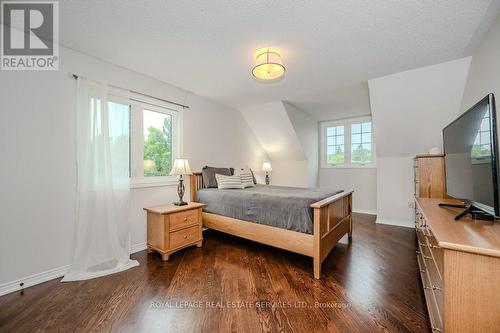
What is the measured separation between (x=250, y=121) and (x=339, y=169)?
101 inches

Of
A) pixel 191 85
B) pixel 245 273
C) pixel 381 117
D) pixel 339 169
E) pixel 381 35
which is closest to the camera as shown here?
pixel 381 35

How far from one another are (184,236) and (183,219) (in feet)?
0.72

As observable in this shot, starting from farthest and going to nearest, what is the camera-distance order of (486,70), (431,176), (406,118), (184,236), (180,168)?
(406,118) < (431,176) < (180,168) < (184,236) < (486,70)

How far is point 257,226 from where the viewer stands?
2.54m

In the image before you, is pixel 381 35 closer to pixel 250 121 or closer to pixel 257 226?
pixel 257 226

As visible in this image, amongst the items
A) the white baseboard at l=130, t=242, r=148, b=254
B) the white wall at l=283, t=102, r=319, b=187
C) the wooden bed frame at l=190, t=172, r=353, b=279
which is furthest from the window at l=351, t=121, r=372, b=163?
the white baseboard at l=130, t=242, r=148, b=254

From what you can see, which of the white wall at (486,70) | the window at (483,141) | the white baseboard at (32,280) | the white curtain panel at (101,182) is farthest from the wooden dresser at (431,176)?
the white baseboard at (32,280)

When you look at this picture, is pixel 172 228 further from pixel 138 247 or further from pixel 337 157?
pixel 337 157

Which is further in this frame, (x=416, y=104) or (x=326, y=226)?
(x=416, y=104)

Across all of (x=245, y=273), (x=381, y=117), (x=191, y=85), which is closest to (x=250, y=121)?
(x=191, y=85)

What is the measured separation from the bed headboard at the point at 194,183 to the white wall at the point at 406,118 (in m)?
3.04

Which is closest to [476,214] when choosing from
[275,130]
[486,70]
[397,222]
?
[486,70]

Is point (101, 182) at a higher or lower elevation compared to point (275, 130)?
lower

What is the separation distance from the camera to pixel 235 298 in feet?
5.61
